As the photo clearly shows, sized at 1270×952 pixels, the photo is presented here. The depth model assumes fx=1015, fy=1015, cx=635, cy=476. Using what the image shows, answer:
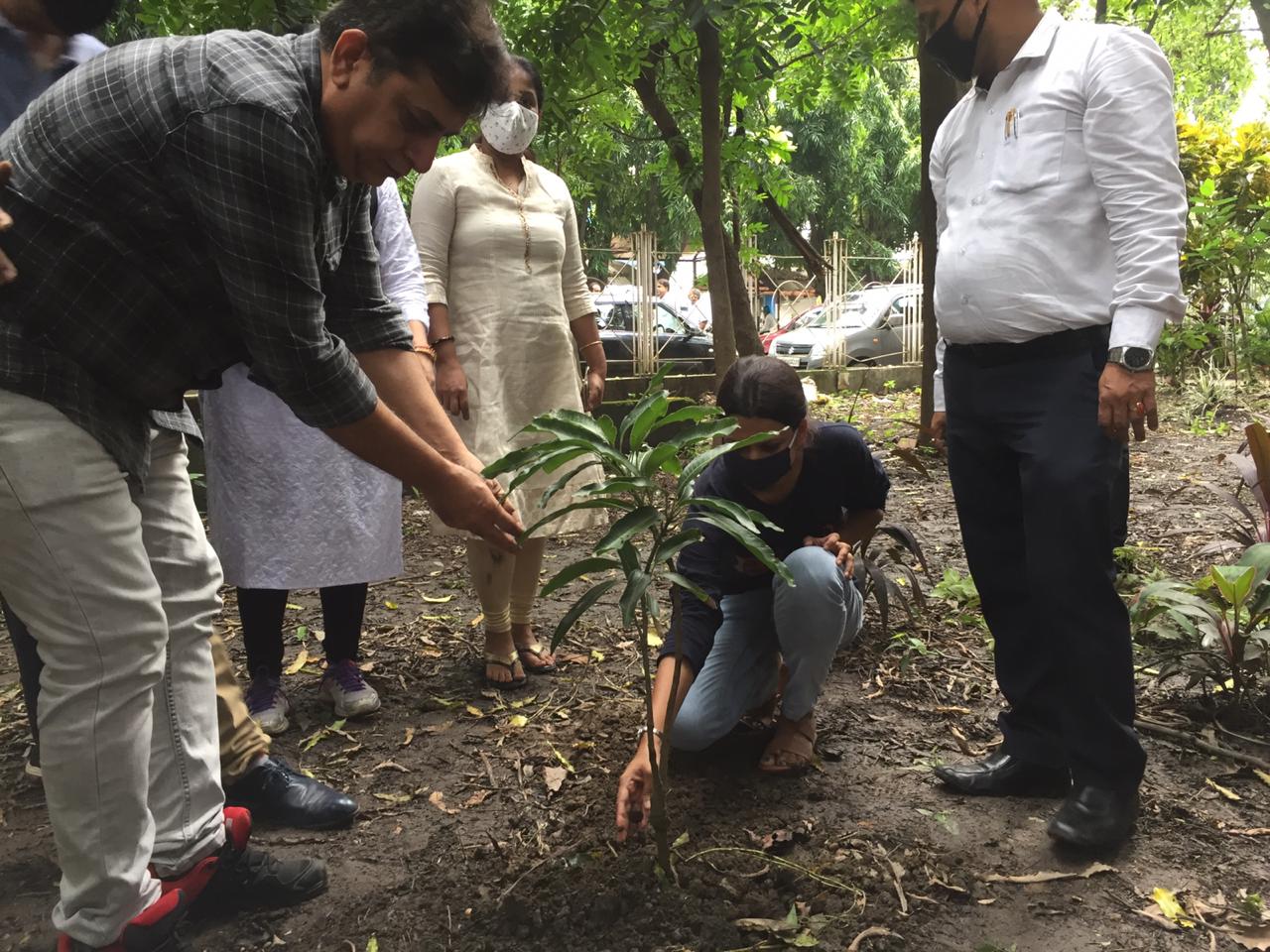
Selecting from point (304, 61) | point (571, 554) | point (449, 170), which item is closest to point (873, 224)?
point (571, 554)

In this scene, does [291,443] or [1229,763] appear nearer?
[1229,763]

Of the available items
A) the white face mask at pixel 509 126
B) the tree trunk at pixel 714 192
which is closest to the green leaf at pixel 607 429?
the white face mask at pixel 509 126

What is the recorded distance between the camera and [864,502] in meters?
2.69

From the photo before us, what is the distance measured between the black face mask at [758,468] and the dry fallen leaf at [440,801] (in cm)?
108

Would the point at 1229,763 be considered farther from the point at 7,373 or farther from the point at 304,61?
the point at 7,373

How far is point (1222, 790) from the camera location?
2.43 meters

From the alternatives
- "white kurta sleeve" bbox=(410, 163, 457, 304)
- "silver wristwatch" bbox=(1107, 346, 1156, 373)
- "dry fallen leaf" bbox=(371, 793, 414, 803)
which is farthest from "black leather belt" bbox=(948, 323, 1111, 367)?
"dry fallen leaf" bbox=(371, 793, 414, 803)

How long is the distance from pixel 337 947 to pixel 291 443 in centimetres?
143

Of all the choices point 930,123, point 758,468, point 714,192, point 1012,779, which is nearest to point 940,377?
point 758,468

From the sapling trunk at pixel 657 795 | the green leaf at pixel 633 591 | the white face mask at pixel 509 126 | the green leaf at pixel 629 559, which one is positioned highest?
the white face mask at pixel 509 126

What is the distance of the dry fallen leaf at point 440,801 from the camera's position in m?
2.50

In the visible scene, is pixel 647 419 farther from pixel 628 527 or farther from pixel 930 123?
pixel 930 123

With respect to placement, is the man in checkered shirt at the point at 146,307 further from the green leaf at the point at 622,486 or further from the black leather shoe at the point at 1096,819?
the black leather shoe at the point at 1096,819

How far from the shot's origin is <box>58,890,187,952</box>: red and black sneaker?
1.76 m
